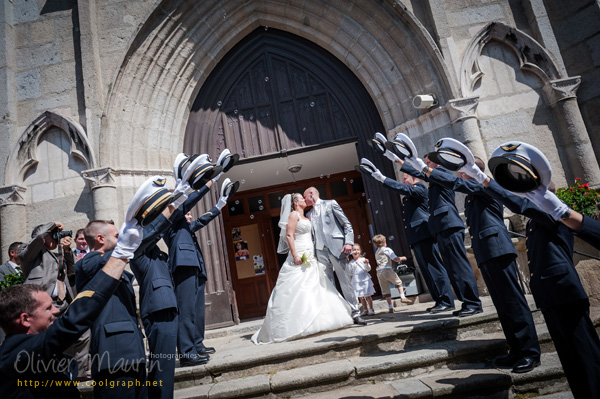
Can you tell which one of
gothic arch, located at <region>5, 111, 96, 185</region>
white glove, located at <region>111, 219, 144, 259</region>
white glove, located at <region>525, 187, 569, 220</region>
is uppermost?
gothic arch, located at <region>5, 111, 96, 185</region>

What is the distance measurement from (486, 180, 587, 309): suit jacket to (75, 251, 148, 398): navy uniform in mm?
2495

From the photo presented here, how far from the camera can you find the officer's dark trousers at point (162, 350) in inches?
108

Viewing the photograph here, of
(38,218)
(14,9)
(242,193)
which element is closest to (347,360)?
(38,218)

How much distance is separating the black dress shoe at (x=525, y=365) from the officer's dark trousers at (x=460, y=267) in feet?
3.65

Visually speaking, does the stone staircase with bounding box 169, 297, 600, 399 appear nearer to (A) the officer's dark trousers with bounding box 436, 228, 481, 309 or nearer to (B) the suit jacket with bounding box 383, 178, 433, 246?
(A) the officer's dark trousers with bounding box 436, 228, 481, 309

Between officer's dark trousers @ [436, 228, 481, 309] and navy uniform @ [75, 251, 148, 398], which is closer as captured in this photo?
navy uniform @ [75, 251, 148, 398]

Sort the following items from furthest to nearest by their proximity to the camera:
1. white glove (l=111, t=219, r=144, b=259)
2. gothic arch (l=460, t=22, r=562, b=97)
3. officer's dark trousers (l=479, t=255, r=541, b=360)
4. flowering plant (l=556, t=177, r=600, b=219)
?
gothic arch (l=460, t=22, r=562, b=97)
flowering plant (l=556, t=177, r=600, b=219)
officer's dark trousers (l=479, t=255, r=541, b=360)
white glove (l=111, t=219, r=144, b=259)

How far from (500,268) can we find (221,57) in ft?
20.6

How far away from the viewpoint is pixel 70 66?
6805mm

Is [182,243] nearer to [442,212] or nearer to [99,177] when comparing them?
[442,212]

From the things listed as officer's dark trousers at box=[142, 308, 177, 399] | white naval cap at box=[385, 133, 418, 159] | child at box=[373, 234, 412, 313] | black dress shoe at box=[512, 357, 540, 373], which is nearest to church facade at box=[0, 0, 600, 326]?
child at box=[373, 234, 412, 313]

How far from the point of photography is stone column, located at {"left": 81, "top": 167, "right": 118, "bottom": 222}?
6.11 meters

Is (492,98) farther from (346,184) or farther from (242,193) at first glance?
(242,193)

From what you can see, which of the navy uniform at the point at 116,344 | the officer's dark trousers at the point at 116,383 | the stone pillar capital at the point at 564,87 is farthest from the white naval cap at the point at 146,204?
the stone pillar capital at the point at 564,87
